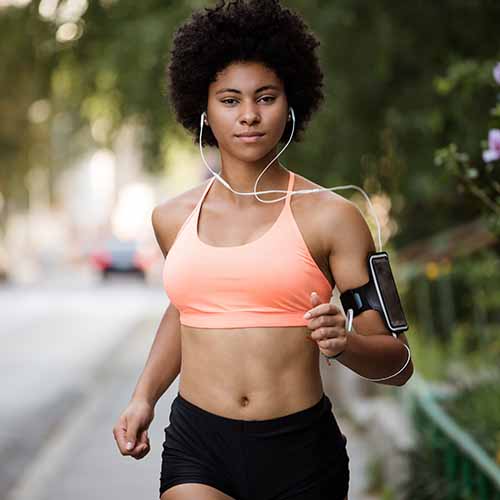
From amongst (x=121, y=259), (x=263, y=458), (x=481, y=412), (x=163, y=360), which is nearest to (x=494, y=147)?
(x=163, y=360)

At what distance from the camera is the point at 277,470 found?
2.95 meters

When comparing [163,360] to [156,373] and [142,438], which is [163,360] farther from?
[142,438]

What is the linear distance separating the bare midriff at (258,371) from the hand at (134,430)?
24 cm

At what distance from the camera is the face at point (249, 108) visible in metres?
2.99

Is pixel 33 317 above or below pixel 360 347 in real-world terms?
Result: below

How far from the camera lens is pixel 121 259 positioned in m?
35.9

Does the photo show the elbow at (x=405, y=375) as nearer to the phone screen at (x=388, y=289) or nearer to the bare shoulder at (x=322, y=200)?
the phone screen at (x=388, y=289)

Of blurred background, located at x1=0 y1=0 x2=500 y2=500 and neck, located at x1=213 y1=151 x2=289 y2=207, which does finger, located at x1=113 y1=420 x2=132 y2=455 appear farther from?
blurred background, located at x1=0 y1=0 x2=500 y2=500

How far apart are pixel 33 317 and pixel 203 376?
18588 millimetres

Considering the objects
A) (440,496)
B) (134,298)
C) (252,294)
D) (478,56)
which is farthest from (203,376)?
(134,298)

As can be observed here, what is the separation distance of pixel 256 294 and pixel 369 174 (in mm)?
6662

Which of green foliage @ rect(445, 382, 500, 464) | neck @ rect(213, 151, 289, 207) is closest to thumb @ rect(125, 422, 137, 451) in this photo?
neck @ rect(213, 151, 289, 207)

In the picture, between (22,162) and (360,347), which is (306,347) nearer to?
(360,347)

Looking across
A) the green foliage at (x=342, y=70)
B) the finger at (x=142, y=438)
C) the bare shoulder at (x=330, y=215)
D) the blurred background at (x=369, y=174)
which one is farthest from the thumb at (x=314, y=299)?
the green foliage at (x=342, y=70)
